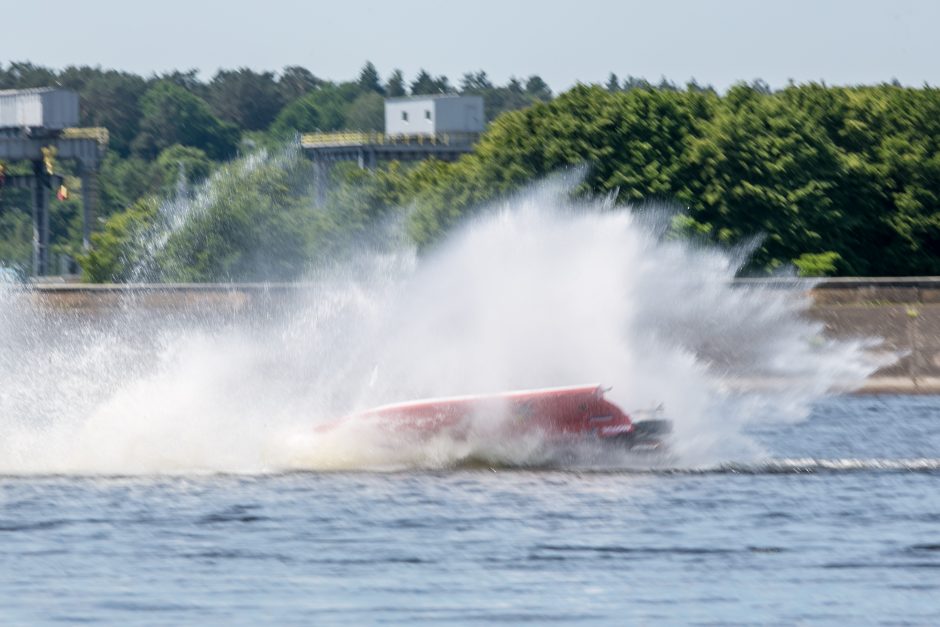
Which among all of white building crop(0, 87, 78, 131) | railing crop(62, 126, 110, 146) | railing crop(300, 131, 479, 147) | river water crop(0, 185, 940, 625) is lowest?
river water crop(0, 185, 940, 625)

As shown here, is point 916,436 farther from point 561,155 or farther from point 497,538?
point 561,155

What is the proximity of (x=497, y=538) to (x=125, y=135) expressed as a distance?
17354 centimetres

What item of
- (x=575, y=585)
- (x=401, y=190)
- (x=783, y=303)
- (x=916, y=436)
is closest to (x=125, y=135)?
(x=401, y=190)

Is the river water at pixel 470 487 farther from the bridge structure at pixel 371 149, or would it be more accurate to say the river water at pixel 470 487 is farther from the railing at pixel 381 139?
the railing at pixel 381 139

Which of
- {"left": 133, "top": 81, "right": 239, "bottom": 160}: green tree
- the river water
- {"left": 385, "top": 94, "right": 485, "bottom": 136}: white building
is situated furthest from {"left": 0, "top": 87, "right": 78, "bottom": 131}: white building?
{"left": 133, "top": 81, "right": 239, "bottom": 160}: green tree

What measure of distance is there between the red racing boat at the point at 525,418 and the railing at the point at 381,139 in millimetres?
87968

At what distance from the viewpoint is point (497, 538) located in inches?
835

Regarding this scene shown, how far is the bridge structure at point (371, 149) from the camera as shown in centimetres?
11438

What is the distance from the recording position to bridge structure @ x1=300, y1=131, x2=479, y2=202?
114 m

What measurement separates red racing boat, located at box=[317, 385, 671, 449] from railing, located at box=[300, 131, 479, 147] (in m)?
88.0

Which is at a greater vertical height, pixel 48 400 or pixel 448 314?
pixel 448 314

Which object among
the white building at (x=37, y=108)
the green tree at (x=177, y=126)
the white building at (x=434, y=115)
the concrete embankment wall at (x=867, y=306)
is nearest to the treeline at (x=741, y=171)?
the concrete embankment wall at (x=867, y=306)

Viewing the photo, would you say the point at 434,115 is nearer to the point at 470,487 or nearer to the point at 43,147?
the point at 43,147

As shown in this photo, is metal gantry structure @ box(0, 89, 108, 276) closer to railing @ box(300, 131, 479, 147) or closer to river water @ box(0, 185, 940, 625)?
railing @ box(300, 131, 479, 147)
